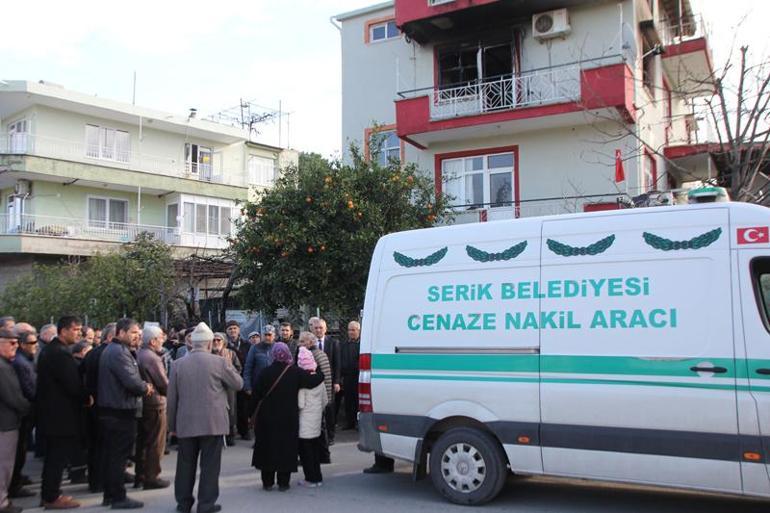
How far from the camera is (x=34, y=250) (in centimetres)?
2844

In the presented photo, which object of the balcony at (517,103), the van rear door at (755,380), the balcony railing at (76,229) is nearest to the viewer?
the van rear door at (755,380)

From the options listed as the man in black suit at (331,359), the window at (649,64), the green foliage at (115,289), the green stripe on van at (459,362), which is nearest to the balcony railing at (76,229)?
the green foliage at (115,289)

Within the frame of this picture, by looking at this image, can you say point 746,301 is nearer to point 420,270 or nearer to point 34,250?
point 420,270

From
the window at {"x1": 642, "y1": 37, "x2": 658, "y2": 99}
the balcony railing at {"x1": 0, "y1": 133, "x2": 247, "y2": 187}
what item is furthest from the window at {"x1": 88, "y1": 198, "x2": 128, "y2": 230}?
the window at {"x1": 642, "y1": 37, "x2": 658, "y2": 99}

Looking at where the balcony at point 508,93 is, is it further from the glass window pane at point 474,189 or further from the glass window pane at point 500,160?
the glass window pane at point 474,189

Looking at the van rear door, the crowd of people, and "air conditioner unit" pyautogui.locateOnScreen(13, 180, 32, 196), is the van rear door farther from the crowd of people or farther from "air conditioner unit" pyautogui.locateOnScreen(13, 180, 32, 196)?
"air conditioner unit" pyautogui.locateOnScreen(13, 180, 32, 196)

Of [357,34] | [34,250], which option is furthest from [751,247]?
[34,250]

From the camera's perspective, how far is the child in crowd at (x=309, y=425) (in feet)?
25.4

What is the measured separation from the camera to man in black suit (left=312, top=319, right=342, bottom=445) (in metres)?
10.4

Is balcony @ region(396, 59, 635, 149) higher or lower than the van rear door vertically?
higher

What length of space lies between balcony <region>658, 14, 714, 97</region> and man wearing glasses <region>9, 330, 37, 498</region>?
17.0 meters

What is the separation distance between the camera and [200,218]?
114 ft

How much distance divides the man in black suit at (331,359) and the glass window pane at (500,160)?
8877 millimetres

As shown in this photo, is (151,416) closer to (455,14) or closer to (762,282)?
(762,282)
